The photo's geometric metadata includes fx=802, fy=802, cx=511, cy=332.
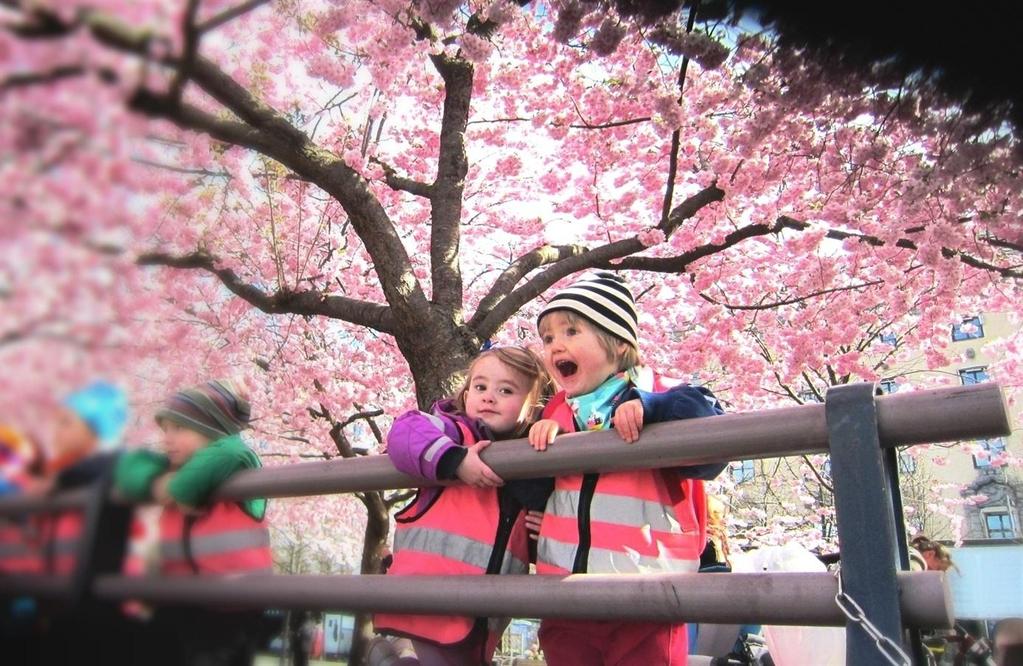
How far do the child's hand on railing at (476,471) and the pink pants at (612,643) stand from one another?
35 cm

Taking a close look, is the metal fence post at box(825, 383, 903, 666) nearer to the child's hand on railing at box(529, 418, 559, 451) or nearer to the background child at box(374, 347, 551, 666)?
the child's hand on railing at box(529, 418, 559, 451)

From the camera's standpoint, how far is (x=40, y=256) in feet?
1.71

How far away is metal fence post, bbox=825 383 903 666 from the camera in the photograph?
1118mm

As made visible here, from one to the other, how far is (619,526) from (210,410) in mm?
924

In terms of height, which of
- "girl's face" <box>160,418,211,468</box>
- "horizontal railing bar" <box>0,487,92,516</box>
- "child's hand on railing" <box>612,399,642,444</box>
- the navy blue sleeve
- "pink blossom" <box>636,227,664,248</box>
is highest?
"pink blossom" <box>636,227,664,248</box>

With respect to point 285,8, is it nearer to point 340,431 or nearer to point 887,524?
point 887,524

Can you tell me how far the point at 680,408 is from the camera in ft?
5.88

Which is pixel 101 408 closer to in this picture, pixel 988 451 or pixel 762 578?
pixel 762 578

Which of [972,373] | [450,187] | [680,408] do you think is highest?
[972,373]

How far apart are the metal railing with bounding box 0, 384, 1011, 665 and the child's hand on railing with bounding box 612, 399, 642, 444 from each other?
18mm

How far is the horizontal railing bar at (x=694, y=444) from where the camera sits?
1.15 meters

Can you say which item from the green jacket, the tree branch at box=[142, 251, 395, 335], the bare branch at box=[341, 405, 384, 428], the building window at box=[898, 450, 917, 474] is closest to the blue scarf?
the green jacket

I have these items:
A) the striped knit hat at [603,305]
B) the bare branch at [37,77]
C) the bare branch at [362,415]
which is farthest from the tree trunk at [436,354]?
the bare branch at [362,415]

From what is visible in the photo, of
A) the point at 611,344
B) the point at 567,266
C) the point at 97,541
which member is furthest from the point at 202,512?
the point at 567,266
